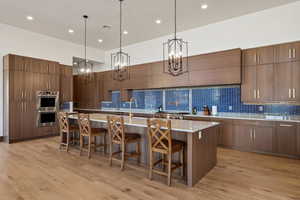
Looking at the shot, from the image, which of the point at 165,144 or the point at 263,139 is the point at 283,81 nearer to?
the point at 263,139

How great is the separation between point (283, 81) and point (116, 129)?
13.0 ft

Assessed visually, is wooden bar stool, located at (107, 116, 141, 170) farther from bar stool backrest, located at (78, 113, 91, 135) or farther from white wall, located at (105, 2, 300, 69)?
white wall, located at (105, 2, 300, 69)

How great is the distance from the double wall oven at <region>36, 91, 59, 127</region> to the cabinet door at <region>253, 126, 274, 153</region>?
6.40 metres

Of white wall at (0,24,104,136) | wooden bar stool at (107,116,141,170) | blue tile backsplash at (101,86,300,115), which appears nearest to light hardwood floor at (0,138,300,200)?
→ wooden bar stool at (107,116,141,170)

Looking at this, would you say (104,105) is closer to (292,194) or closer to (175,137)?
(175,137)

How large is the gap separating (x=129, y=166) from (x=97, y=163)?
72 centimetres

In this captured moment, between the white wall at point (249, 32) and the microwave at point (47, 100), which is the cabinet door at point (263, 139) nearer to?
the white wall at point (249, 32)

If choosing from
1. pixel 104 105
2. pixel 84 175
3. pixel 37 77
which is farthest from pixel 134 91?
pixel 84 175

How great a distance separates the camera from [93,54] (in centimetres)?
799

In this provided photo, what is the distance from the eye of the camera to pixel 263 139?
418 cm

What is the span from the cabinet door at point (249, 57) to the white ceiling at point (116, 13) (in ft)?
3.59

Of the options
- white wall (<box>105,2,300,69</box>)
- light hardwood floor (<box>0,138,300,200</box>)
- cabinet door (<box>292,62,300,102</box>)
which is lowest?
light hardwood floor (<box>0,138,300,200</box>)

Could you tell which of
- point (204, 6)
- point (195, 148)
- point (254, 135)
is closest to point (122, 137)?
point (195, 148)

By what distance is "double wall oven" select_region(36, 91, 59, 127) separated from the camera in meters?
5.95
